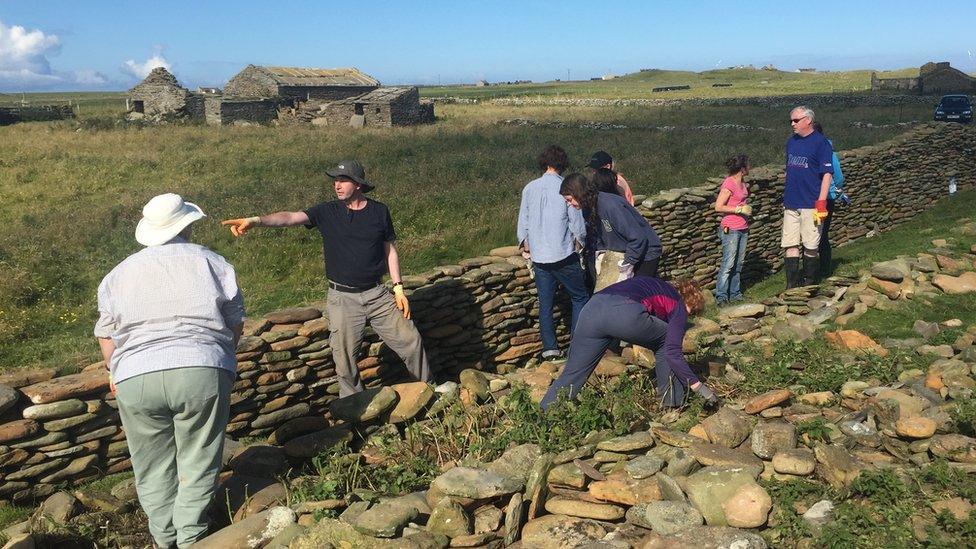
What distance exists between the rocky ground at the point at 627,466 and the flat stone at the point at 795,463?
11 mm

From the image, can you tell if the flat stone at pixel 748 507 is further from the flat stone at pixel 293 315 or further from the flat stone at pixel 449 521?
the flat stone at pixel 293 315

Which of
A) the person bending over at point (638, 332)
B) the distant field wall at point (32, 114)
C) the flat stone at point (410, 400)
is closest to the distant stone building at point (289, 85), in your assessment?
the distant field wall at point (32, 114)

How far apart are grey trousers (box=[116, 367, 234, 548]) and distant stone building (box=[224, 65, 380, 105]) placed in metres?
34.3

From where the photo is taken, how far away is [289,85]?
121 feet

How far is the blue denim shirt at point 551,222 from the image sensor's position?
6832 millimetres

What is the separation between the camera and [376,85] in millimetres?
41219

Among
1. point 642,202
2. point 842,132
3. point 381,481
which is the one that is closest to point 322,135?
point 842,132

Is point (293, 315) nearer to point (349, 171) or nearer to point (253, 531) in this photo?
point (349, 171)

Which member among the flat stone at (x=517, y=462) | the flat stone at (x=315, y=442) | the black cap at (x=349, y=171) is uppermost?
the black cap at (x=349, y=171)

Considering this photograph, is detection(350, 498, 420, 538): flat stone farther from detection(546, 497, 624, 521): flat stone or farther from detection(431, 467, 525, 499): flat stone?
detection(546, 497, 624, 521): flat stone

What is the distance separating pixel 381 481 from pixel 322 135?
23.3 m

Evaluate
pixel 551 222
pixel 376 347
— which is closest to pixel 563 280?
pixel 551 222

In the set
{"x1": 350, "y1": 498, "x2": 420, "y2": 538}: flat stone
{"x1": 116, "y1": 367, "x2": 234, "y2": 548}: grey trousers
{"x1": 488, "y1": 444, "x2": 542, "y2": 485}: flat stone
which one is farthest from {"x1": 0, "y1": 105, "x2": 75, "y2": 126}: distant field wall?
{"x1": 350, "y1": 498, "x2": 420, "y2": 538}: flat stone

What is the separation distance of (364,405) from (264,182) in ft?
37.6
